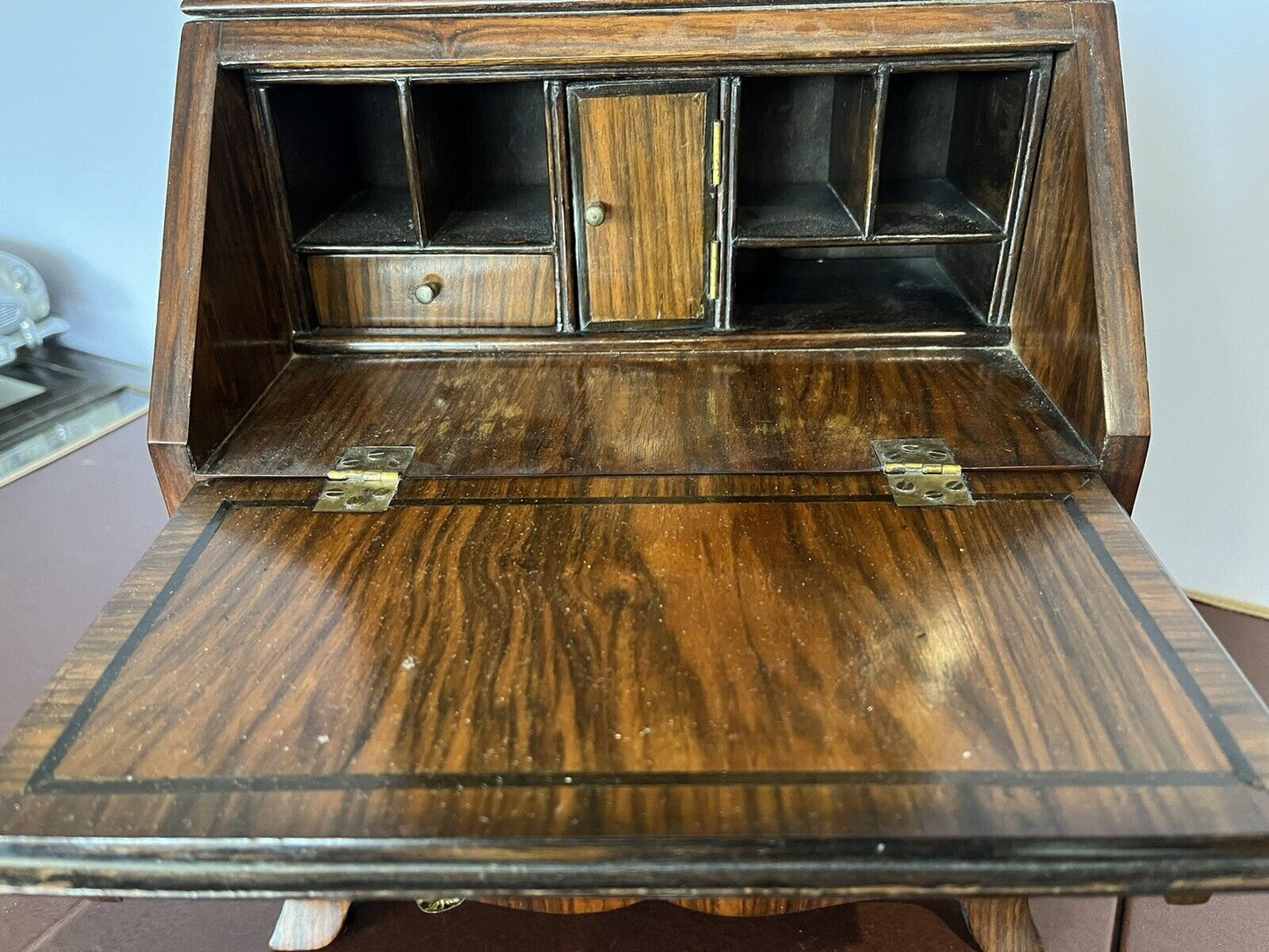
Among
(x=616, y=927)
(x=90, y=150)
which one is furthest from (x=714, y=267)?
(x=90, y=150)

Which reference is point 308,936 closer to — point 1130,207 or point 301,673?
point 301,673

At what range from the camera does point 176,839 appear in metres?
0.63

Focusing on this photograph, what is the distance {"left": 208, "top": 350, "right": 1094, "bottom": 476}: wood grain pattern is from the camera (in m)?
0.98

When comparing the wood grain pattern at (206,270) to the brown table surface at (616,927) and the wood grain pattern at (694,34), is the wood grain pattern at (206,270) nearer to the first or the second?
the wood grain pattern at (694,34)

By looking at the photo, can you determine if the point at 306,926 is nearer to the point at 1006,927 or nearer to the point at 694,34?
the point at 1006,927

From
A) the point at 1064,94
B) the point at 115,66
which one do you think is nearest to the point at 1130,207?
the point at 1064,94

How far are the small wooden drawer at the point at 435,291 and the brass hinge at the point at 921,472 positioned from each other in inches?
16.5

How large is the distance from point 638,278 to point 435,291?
0.23 metres

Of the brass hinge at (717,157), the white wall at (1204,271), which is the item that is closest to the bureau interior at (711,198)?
the brass hinge at (717,157)

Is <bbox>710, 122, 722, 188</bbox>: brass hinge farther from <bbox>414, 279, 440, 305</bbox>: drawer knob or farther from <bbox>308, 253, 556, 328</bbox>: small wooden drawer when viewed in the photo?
<bbox>414, 279, 440, 305</bbox>: drawer knob

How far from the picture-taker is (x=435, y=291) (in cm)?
114

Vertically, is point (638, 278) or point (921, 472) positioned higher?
point (638, 278)

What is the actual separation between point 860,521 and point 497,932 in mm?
659

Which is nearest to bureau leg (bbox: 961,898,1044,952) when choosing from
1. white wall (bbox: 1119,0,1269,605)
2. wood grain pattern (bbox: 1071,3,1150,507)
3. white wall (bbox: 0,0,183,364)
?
wood grain pattern (bbox: 1071,3,1150,507)
